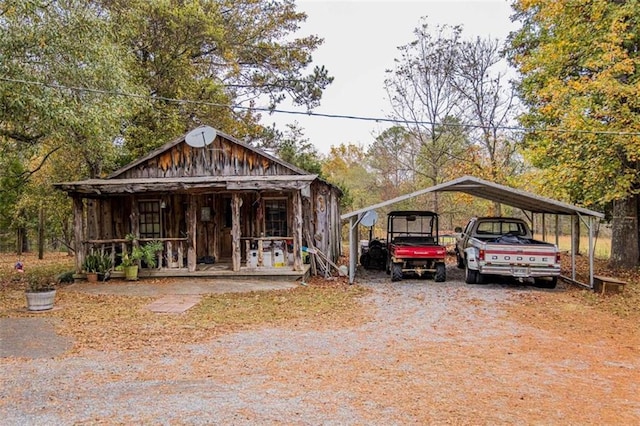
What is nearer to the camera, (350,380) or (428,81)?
(350,380)

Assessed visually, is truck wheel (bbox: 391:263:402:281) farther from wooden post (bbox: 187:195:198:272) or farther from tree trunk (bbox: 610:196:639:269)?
tree trunk (bbox: 610:196:639:269)

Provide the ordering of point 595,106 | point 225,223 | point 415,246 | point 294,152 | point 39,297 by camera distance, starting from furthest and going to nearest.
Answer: point 294,152 < point 225,223 < point 415,246 < point 595,106 < point 39,297

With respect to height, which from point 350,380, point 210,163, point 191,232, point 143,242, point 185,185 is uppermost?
point 210,163

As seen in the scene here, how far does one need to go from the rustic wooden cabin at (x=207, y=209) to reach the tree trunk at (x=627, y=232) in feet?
30.8

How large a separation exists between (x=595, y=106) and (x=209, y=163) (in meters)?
10.9

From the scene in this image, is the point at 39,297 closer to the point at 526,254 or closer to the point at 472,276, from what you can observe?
the point at 472,276

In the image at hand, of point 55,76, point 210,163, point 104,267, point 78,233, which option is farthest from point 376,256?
point 55,76

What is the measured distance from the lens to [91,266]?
1225 cm

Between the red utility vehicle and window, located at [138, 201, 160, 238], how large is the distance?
7352mm

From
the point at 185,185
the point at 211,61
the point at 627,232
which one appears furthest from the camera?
the point at 211,61

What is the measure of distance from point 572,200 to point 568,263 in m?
3.12

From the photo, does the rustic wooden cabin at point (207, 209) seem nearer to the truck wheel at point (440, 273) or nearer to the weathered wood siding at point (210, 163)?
the weathered wood siding at point (210, 163)

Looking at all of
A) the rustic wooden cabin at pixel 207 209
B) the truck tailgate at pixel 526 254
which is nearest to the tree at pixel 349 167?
the rustic wooden cabin at pixel 207 209

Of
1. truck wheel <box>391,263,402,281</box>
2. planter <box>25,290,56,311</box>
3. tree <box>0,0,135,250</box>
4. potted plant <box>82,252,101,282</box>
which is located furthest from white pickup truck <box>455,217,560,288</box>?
potted plant <box>82,252,101,282</box>
